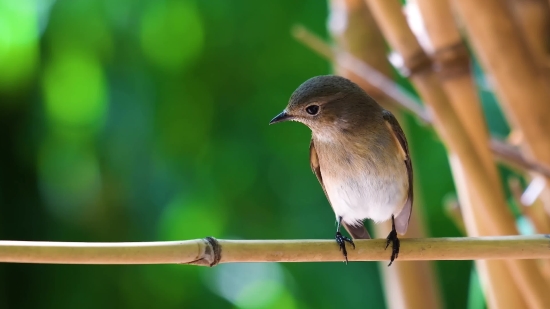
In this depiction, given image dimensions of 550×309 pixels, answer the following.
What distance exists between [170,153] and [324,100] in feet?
4.05

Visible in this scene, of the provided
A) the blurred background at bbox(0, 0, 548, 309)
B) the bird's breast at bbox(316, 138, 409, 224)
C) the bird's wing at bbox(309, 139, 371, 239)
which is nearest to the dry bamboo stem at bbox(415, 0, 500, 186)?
the bird's breast at bbox(316, 138, 409, 224)

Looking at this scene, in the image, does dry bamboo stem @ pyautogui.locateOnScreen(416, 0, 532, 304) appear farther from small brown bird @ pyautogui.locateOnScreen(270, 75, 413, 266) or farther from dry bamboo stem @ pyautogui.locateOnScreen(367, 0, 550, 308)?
small brown bird @ pyautogui.locateOnScreen(270, 75, 413, 266)

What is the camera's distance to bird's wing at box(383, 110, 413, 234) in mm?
1221

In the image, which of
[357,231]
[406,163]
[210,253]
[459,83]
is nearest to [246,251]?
[210,253]

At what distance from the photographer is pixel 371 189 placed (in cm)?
123

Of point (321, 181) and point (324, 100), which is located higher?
point (324, 100)

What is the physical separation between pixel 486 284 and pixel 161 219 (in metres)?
1.46

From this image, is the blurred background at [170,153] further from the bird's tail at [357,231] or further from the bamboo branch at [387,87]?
the bamboo branch at [387,87]

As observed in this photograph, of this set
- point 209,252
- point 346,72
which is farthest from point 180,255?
point 346,72

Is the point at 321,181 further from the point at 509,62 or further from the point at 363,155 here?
the point at 509,62

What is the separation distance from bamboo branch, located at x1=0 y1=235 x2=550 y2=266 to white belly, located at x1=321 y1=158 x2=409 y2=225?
1.23ft

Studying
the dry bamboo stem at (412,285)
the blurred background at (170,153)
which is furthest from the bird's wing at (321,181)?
the blurred background at (170,153)

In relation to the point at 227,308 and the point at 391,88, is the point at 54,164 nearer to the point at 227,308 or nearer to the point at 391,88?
the point at 227,308

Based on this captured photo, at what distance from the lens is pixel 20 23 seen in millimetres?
2111
